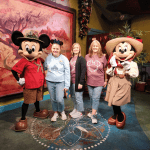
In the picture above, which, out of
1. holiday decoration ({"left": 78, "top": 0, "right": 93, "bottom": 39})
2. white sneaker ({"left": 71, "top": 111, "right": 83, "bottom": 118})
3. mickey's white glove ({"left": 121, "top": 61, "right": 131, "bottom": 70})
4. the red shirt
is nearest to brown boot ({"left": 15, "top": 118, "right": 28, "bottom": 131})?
the red shirt

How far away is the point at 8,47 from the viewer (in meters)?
2.49

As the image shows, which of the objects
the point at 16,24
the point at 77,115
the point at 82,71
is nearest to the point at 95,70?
the point at 82,71

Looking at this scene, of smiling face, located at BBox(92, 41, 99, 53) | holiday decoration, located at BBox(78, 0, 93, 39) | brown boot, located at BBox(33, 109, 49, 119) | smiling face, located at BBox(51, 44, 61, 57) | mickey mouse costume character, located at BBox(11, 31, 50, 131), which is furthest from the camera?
holiday decoration, located at BBox(78, 0, 93, 39)

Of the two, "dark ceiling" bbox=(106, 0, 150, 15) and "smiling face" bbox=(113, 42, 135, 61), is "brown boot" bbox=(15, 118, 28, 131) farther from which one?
"dark ceiling" bbox=(106, 0, 150, 15)

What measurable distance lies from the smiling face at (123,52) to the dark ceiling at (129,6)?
266 centimetres

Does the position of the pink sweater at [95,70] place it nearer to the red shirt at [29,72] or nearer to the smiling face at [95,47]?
the smiling face at [95,47]

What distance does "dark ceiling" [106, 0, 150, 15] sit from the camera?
365 cm

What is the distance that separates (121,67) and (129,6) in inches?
118

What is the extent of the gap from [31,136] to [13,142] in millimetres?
241

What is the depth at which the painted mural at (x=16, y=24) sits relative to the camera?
2.39 meters

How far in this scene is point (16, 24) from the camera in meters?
2.52

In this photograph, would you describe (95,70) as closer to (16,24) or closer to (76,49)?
(76,49)

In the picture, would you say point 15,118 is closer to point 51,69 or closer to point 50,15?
point 51,69

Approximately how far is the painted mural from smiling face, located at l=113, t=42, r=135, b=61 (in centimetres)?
187
